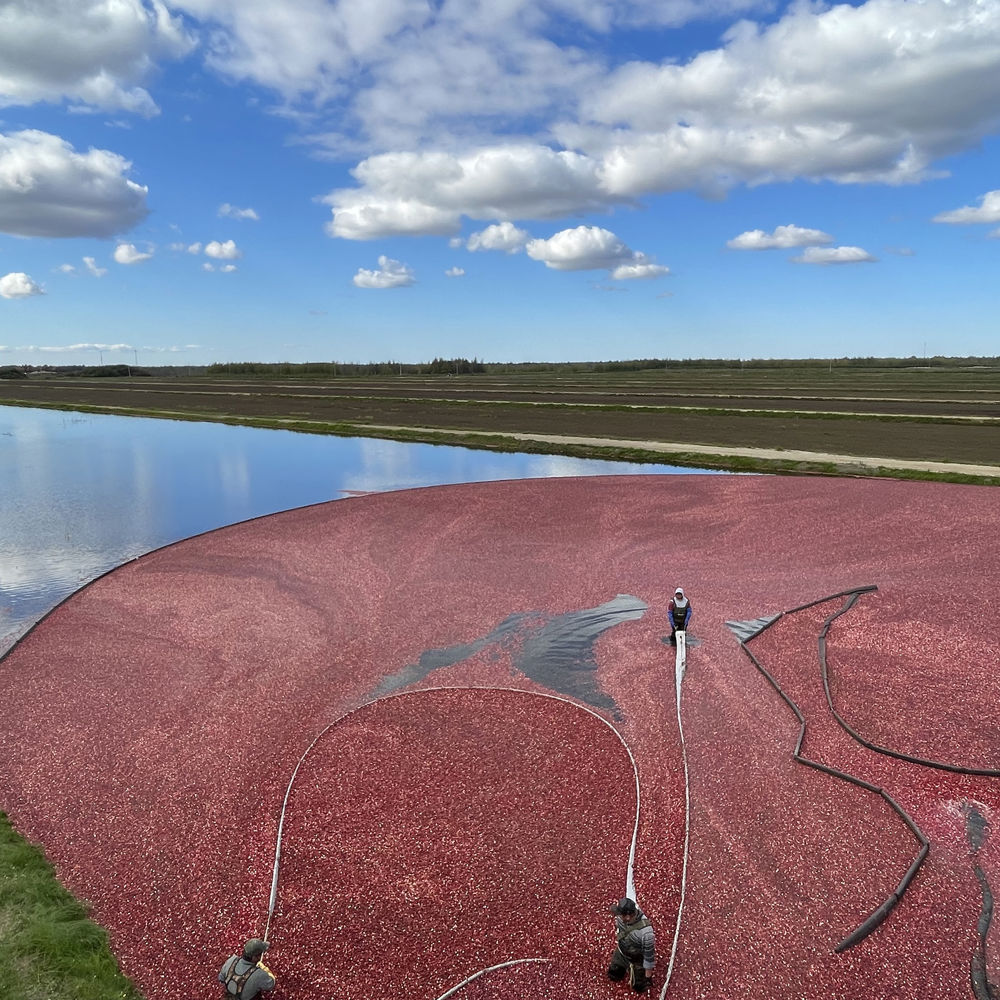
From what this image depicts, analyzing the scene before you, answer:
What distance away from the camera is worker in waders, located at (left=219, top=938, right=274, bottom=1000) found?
6.23m

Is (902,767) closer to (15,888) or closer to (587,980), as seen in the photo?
(587,980)

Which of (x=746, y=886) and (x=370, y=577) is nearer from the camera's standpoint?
(x=746, y=886)

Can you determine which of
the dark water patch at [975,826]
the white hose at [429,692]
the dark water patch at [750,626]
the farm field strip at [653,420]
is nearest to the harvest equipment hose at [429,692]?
the white hose at [429,692]

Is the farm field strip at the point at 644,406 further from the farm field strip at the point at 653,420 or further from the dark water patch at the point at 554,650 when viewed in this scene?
the dark water patch at the point at 554,650

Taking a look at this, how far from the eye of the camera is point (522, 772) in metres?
10.1

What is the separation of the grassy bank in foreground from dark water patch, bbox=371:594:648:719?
5.66 metres

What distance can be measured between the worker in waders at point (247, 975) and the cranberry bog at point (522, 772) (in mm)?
494

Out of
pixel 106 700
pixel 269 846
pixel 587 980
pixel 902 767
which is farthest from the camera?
pixel 106 700

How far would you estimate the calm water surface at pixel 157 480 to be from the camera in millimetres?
21484

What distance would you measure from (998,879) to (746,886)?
299cm

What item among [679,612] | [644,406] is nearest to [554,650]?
[679,612]

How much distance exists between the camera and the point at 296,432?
52.8 metres

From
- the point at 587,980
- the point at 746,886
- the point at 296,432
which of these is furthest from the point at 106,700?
the point at 296,432

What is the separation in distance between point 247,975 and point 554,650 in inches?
354
